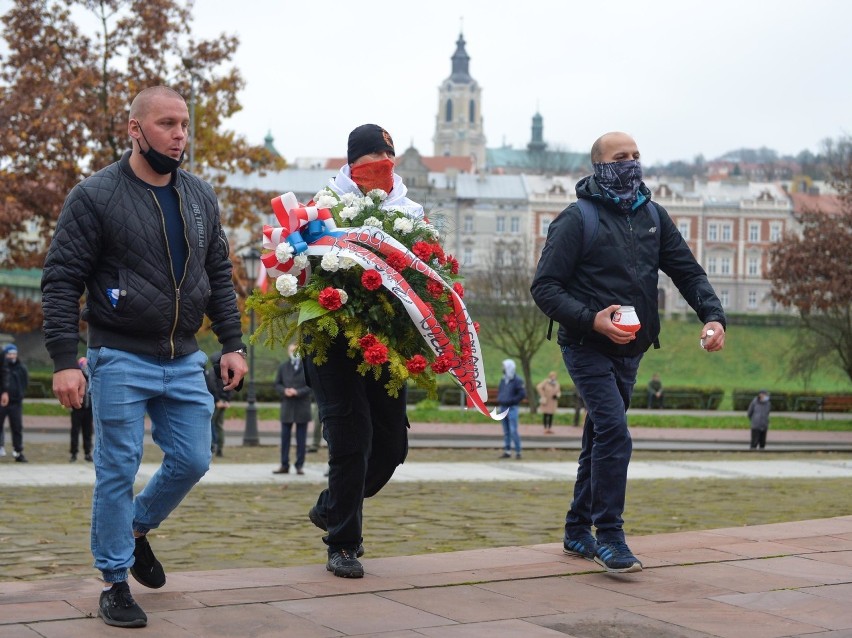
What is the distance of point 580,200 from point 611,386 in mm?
924

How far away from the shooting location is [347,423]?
5.75m

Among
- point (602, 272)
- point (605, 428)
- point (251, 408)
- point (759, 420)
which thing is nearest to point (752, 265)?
point (759, 420)

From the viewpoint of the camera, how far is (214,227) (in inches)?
206

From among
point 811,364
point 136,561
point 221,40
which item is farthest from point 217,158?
point 136,561

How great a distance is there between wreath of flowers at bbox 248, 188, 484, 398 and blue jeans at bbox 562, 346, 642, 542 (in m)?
0.57

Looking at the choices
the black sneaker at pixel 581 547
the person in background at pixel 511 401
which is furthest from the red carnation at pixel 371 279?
the person in background at pixel 511 401

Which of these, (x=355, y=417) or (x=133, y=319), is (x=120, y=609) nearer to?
(x=133, y=319)

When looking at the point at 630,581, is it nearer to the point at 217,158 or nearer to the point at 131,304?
the point at 131,304

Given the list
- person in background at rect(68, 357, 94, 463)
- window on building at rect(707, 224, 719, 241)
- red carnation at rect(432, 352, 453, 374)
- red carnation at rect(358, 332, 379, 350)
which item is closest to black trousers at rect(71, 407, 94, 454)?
person in background at rect(68, 357, 94, 463)

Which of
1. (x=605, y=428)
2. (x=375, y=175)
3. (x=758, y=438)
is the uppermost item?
(x=375, y=175)

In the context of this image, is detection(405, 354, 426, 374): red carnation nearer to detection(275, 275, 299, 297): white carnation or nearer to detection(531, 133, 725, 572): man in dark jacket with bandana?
detection(275, 275, 299, 297): white carnation

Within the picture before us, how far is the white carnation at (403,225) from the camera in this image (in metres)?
5.80

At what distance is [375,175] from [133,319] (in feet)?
5.52

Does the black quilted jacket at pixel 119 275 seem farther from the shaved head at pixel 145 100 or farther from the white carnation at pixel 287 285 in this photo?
the white carnation at pixel 287 285
